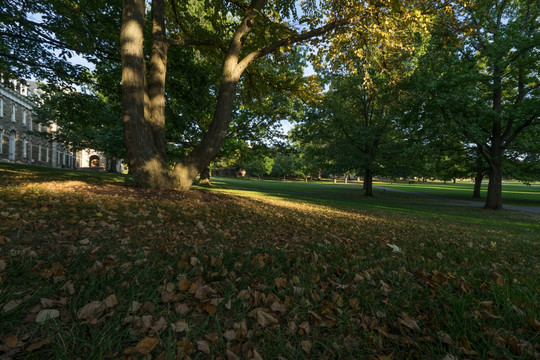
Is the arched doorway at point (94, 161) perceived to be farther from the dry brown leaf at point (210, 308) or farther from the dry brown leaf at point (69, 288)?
the dry brown leaf at point (210, 308)

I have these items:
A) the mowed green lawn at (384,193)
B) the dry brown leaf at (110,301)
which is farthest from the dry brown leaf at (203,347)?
the mowed green lawn at (384,193)

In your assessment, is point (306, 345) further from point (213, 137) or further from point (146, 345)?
point (213, 137)

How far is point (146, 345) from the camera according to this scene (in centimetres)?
145

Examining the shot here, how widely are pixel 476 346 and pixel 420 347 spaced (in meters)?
0.41

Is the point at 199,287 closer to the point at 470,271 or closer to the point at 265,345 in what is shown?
the point at 265,345

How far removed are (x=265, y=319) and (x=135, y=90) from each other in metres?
7.01

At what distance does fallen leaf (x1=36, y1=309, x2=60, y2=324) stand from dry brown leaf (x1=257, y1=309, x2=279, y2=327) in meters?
1.45

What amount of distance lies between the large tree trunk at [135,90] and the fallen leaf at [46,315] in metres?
5.76

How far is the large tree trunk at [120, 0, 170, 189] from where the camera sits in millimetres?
6363

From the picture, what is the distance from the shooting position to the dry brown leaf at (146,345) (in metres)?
1.41

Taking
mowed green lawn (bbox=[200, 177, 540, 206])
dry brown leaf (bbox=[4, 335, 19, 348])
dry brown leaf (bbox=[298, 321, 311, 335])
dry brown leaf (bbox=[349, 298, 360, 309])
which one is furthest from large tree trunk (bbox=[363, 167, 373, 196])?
dry brown leaf (bbox=[4, 335, 19, 348])

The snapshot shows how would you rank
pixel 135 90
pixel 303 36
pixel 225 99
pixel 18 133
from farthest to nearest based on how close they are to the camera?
pixel 18 133 < pixel 225 99 < pixel 303 36 < pixel 135 90

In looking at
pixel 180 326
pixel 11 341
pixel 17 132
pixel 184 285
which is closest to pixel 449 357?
pixel 180 326

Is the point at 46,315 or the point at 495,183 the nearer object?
the point at 46,315
